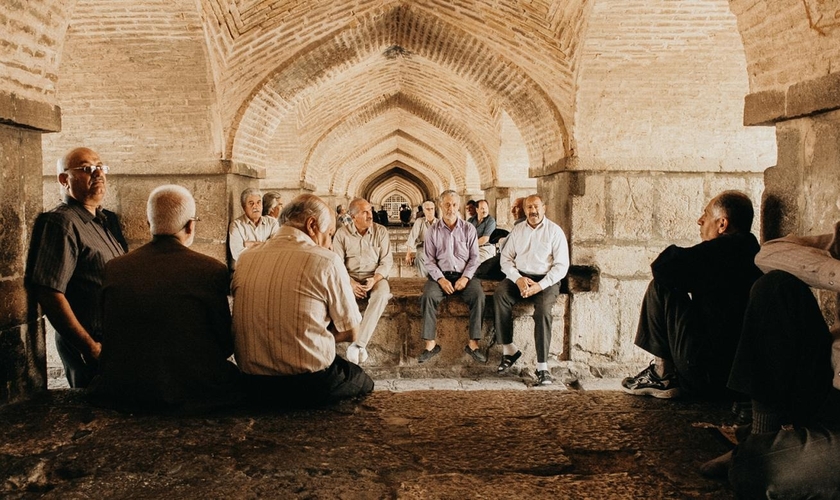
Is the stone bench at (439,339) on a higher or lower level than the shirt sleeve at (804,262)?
lower

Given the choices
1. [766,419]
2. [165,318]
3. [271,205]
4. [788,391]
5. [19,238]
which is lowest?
[766,419]

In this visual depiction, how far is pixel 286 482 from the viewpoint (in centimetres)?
210

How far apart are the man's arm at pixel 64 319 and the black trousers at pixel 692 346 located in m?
2.69

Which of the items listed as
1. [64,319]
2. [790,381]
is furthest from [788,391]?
[64,319]

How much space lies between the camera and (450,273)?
5.49 metres

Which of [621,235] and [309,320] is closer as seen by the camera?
[309,320]

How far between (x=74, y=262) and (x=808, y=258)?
9.84 ft

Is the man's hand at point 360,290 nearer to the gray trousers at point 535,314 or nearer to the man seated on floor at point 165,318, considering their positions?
the gray trousers at point 535,314

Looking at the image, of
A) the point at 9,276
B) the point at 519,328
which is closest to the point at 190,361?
the point at 9,276

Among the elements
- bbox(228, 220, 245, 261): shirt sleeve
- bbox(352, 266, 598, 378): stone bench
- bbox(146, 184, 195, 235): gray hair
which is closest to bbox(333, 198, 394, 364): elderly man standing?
bbox(352, 266, 598, 378): stone bench

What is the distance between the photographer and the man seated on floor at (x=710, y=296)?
294cm

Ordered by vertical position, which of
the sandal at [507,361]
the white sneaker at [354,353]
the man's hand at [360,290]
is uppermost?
the man's hand at [360,290]

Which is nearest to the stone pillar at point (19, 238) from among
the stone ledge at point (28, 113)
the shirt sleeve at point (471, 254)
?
the stone ledge at point (28, 113)

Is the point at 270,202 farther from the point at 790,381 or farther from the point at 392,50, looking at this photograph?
the point at 790,381
